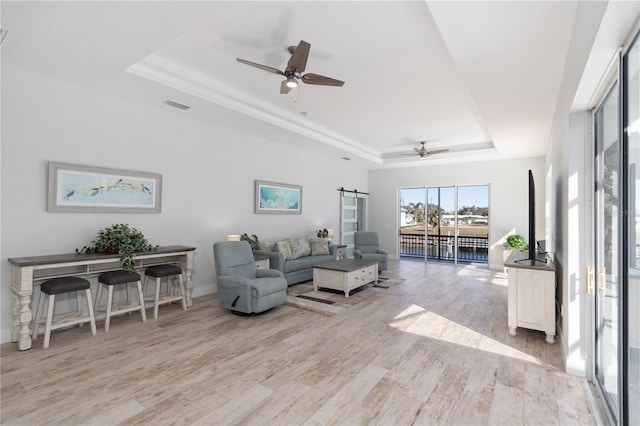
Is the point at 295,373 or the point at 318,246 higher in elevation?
the point at 318,246

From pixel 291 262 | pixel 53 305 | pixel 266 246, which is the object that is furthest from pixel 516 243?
pixel 53 305

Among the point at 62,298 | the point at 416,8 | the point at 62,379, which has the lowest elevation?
the point at 62,379

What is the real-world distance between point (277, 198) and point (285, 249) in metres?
1.24

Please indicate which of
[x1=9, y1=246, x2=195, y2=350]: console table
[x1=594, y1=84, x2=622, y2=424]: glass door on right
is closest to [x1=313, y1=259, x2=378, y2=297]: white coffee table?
[x1=9, y1=246, x2=195, y2=350]: console table

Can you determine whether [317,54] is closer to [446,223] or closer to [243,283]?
[243,283]

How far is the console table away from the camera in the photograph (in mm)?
3127

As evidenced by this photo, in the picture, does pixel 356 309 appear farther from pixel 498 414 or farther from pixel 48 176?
pixel 48 176

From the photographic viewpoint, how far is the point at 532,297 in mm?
3510

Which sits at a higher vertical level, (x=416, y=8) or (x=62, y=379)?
(x=416, y=8)

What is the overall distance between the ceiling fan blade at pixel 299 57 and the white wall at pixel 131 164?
249 cm

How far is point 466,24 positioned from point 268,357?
11.1 feet

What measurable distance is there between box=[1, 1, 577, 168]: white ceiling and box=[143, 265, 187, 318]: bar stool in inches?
91.5

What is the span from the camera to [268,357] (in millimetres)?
3025

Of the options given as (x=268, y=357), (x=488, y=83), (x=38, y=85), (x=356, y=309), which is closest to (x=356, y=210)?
(x=356, y=309)
